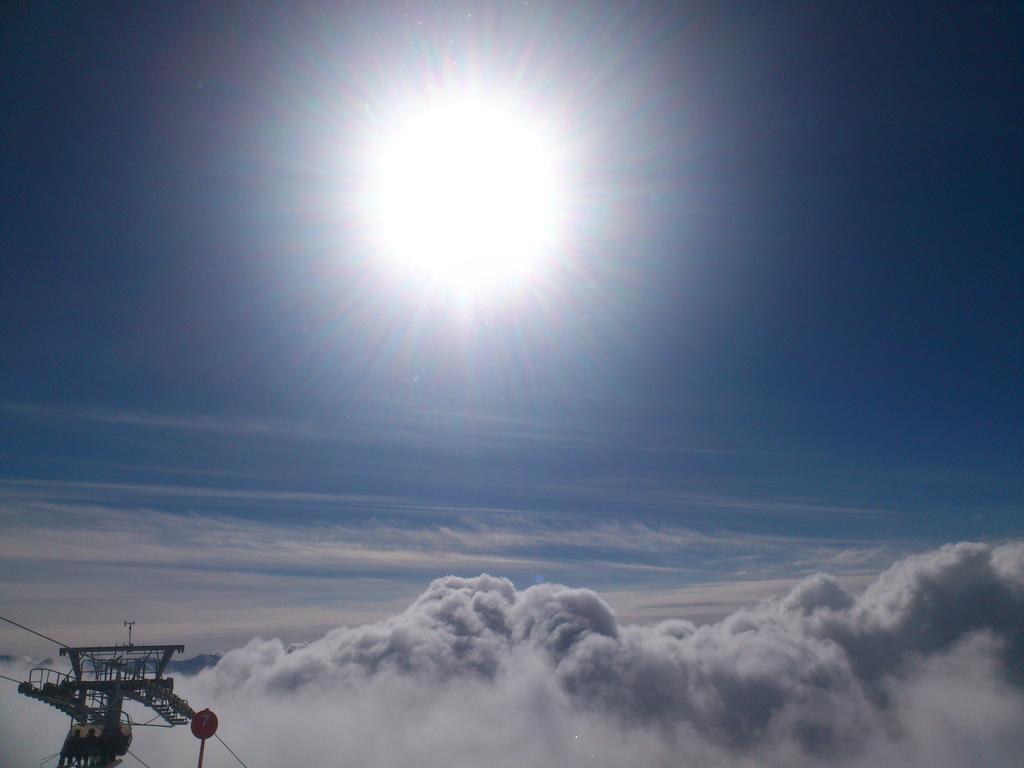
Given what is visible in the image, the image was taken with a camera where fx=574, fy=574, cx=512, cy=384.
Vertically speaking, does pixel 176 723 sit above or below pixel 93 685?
below

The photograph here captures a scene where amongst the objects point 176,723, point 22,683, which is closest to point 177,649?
point 176,723

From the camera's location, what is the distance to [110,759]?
34531 mm

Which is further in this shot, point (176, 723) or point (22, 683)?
point (176, 723)

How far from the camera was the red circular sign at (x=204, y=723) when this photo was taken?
20969mm

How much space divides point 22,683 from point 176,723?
9.29 m

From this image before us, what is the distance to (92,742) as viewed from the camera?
33.9 m

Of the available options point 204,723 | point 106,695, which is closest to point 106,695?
point 106,695

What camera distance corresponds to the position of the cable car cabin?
33.5 metres

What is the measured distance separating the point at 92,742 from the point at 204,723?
66.0 feet

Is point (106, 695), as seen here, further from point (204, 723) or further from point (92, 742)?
point (204, 723)

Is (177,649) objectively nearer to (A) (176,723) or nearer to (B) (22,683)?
(A) (176,723)

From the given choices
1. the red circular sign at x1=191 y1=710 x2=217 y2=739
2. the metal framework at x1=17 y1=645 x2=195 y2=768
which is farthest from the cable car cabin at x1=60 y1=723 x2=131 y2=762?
the red circular sign at x1=191 y1=710 x2=217 y2=739

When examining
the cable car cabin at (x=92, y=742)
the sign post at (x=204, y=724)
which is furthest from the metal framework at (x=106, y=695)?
the sign post at (x=204, y=724)

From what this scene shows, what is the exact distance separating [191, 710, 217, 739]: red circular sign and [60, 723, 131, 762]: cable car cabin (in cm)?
1979
